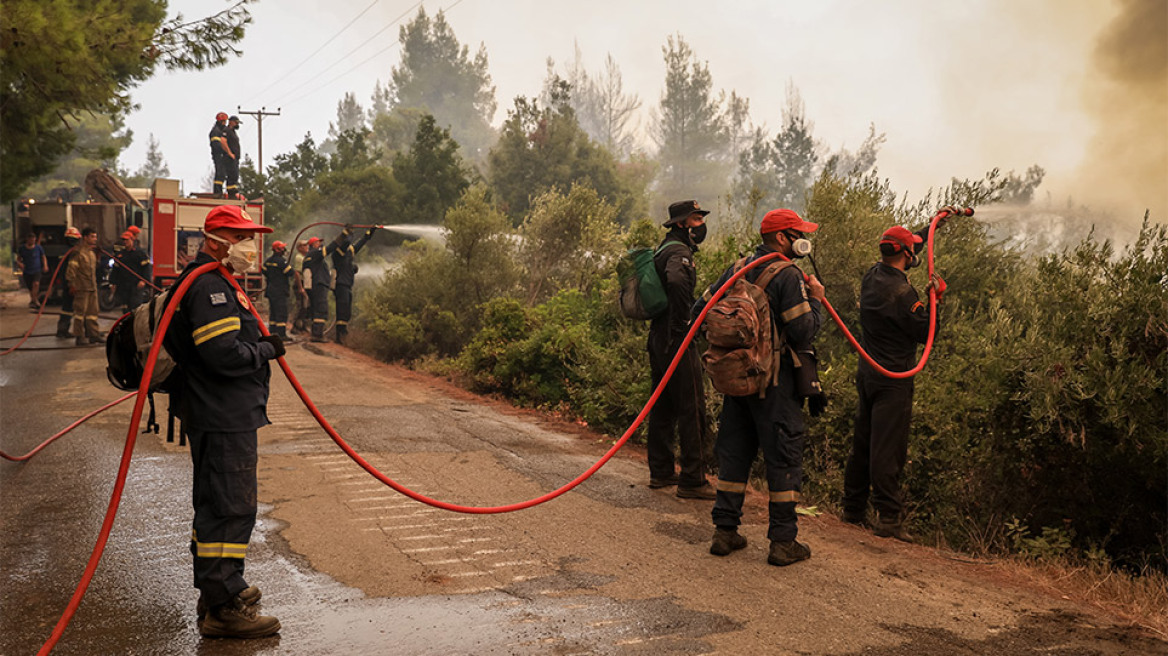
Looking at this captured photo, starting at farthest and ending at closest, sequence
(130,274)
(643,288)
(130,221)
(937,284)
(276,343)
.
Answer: (130,221) → (130,274) → (643,288) → (937,284) → (276,343)

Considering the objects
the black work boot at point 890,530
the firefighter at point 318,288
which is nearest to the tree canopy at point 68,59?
the firefighter at point 318,288

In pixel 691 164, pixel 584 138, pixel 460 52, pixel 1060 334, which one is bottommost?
pixel 1060 334

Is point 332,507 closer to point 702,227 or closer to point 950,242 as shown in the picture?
point 702,227

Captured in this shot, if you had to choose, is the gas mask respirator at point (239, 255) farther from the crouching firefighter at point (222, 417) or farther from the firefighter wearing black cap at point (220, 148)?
the firefighter wearing black cap at point (220, 148)

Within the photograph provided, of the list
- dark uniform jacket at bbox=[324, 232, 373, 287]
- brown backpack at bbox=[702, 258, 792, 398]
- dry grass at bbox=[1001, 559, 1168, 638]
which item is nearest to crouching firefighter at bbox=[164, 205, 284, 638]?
brown backpack at bbox=[702, 258, 792, 398]

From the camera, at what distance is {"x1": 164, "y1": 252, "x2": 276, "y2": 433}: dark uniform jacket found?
4.23 meters

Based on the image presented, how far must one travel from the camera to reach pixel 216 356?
13.8 feet

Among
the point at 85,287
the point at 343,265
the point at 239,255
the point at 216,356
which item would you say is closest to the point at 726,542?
the point at 216,356

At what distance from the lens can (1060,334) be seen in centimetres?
639

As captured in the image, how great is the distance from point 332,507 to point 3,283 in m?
33.5

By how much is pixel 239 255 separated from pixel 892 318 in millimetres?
4364

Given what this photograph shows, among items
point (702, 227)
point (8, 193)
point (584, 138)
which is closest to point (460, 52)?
point (584, 138)

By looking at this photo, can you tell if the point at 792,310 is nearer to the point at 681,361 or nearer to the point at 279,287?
the point at 681,361

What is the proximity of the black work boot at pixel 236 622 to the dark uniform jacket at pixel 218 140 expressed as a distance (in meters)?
21.3
